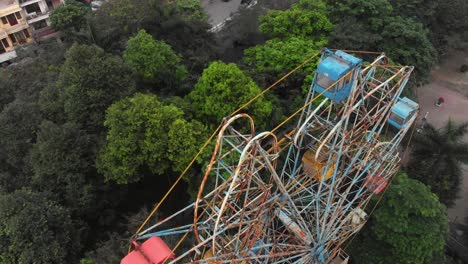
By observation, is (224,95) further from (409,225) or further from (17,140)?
(17,140)

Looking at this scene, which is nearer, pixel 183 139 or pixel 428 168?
pixel 183 139

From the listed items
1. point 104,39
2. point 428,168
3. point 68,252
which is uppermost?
point 104,39

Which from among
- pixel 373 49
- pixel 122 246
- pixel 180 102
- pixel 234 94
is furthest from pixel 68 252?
pixel 373 49

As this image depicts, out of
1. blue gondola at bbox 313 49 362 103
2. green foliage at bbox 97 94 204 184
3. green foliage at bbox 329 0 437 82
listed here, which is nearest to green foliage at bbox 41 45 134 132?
green foliage at bbox 97 94 204 184

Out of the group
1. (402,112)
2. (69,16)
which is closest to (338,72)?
(402,112)

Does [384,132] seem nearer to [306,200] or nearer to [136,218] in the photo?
[306,200]

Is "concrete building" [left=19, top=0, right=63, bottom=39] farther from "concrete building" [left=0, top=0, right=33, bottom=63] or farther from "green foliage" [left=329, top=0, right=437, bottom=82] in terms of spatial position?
"green foliage" [left=329, top=0, right=437, bottom=82]
